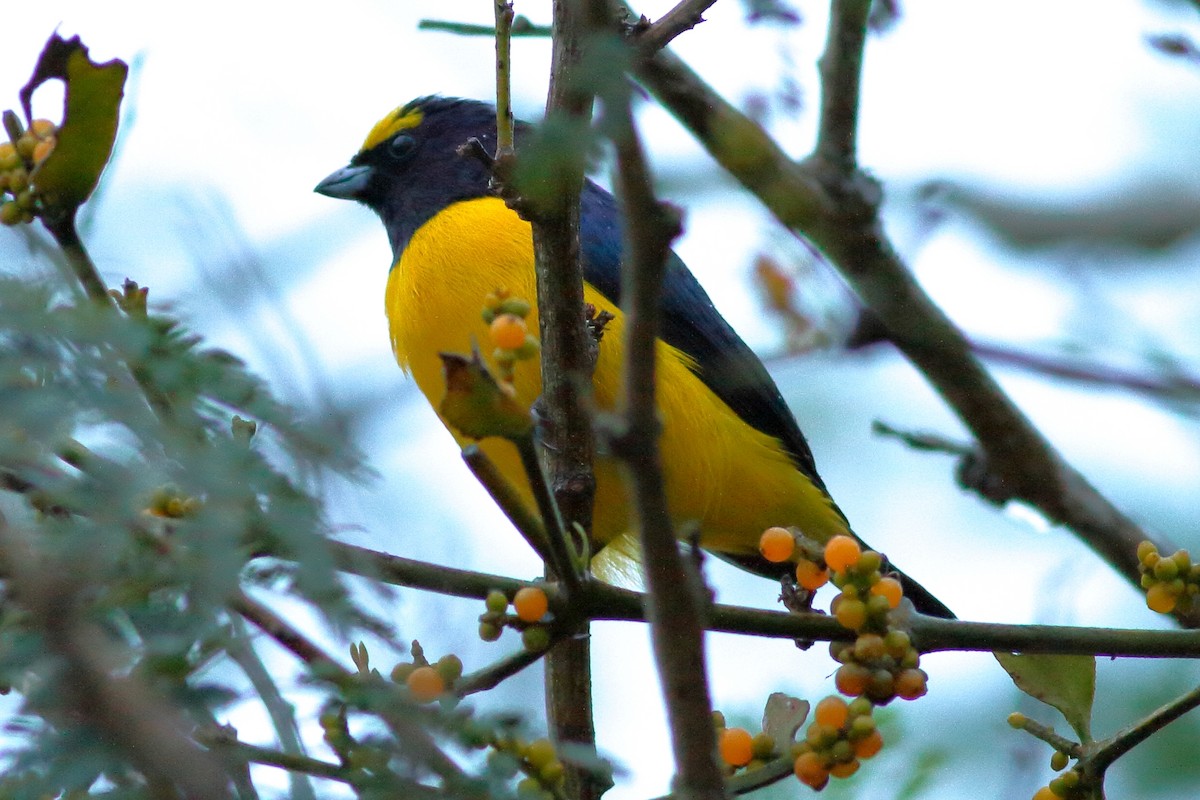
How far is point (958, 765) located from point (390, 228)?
8.69 ft

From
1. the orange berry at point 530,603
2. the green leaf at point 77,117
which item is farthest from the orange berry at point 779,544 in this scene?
the green leaf at point 77,117

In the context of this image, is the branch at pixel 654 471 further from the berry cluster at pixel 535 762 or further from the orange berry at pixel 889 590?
the orange berry at pixel 889 590

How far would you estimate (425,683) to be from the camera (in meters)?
1.39

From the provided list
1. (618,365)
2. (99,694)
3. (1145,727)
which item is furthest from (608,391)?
(99,694)

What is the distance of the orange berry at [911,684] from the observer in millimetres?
1577

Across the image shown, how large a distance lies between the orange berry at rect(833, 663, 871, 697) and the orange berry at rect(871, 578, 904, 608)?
8 cm

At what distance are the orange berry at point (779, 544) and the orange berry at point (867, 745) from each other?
0.37 m

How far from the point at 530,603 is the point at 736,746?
0.91ft

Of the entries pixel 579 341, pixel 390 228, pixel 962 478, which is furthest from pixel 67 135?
pixel 390 228

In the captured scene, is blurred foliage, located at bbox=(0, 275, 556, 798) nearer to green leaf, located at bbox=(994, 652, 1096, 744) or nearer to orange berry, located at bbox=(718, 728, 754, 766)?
orange berry, located at bbox=(718, 728, 754, 766)

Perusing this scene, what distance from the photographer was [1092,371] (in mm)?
1002

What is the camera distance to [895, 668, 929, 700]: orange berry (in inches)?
62.1

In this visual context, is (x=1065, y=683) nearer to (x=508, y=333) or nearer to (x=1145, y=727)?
(x=1145, y=727)

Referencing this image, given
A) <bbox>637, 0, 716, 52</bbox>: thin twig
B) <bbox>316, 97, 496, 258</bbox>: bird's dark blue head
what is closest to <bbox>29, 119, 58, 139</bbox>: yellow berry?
<bbox>637, 0, 716, 52</bbox>: thin twig
